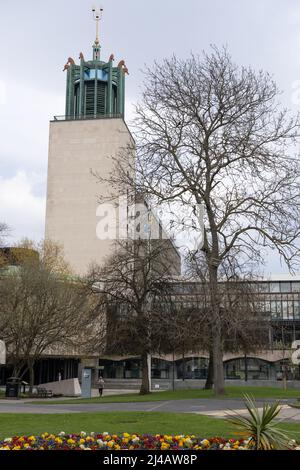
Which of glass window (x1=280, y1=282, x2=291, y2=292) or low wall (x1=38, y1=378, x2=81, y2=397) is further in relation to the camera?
glass window (x1=280, y1=282, x2=291, y2=292)

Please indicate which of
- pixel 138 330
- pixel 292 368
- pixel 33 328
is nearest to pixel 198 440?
pixel 138 330

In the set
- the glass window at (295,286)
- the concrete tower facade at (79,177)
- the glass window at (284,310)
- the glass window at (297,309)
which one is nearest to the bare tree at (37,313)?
the concrete tower facade at (79,177)

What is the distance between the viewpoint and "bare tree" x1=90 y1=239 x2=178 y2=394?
34375mm

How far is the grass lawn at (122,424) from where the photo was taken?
12.4 meters

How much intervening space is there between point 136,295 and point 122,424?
2119 cm

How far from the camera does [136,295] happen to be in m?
35.1

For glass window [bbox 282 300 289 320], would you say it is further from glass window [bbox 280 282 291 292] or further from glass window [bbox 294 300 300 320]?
glass window [bbox 280 282 291 292]

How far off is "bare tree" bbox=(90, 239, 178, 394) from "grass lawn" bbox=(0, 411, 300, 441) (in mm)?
17657

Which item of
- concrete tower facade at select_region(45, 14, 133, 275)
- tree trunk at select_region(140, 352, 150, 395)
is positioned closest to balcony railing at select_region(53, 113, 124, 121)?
concrete tower facade at select_region(45, 14, 133, 275)

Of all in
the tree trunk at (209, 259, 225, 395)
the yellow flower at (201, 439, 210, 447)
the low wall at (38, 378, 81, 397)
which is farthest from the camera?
the low wall at (38, 378, 81, 397)

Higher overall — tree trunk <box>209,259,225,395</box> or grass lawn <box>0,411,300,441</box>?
tree trunk <box>209,259,225,395</box>

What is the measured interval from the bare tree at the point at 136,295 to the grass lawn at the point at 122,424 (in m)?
17.7

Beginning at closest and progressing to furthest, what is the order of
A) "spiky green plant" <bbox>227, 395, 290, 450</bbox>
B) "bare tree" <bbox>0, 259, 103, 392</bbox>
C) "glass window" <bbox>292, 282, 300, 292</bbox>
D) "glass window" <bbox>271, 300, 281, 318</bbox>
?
"spiky green plant" <bbox>227, 395, 290, 450</bbox>
"bare tree" <bbox>0, 259, 103, 392</bbox>
"glass window" <bbox>271, 300, 281, 318</bbox>
"glass window" <bbox>292, 282, 300, 292</bbox>
